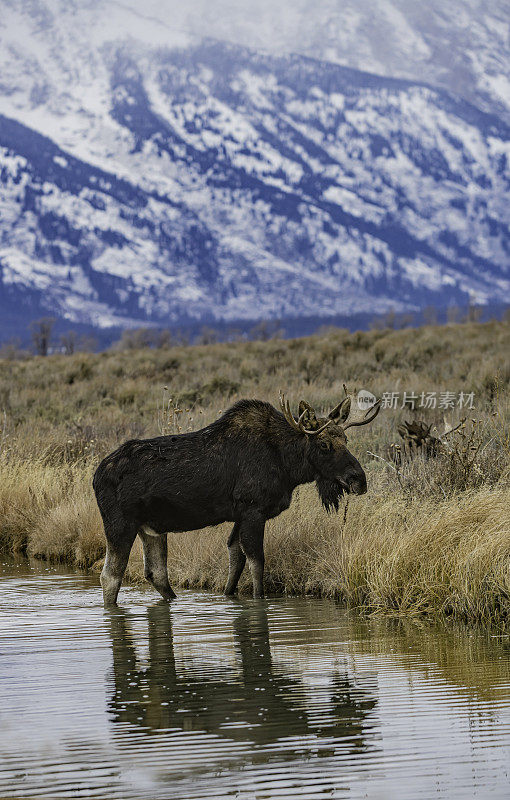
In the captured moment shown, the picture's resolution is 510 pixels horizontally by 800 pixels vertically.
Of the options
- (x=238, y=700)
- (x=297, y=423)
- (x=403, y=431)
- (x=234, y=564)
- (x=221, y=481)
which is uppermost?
(x=297, y=423)

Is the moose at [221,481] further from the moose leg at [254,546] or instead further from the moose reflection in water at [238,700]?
the moose reflection in water at [238,700]

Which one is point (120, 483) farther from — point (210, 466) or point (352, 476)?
point (352, 476)

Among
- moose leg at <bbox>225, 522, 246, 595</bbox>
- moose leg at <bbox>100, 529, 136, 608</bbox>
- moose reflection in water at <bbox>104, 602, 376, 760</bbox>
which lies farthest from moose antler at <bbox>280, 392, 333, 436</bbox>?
moose reflection in water at <bbox>104, 602, 376, 760</bbox>

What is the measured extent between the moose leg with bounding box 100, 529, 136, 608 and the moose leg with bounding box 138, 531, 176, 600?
254mm

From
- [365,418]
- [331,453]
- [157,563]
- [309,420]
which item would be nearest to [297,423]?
[309,420]

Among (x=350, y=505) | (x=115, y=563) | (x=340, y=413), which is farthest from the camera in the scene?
(x=350, y=505)

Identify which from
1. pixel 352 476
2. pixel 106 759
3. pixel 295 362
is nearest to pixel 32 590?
pixel 352 476

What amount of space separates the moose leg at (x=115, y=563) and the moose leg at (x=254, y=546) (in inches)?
36.0

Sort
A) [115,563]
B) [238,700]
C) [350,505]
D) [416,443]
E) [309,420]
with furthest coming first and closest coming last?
[416,443] < [350,505] < [309,420] < [115,563] < [238,700]

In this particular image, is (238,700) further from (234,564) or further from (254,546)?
(234,564)

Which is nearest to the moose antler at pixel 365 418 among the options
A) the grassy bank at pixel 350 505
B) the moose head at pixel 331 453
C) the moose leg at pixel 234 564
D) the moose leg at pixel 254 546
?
the moose head at pixel 331 453

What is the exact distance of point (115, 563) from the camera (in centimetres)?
1165

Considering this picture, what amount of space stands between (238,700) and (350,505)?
16.7 ft

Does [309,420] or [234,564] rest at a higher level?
[309,420]
